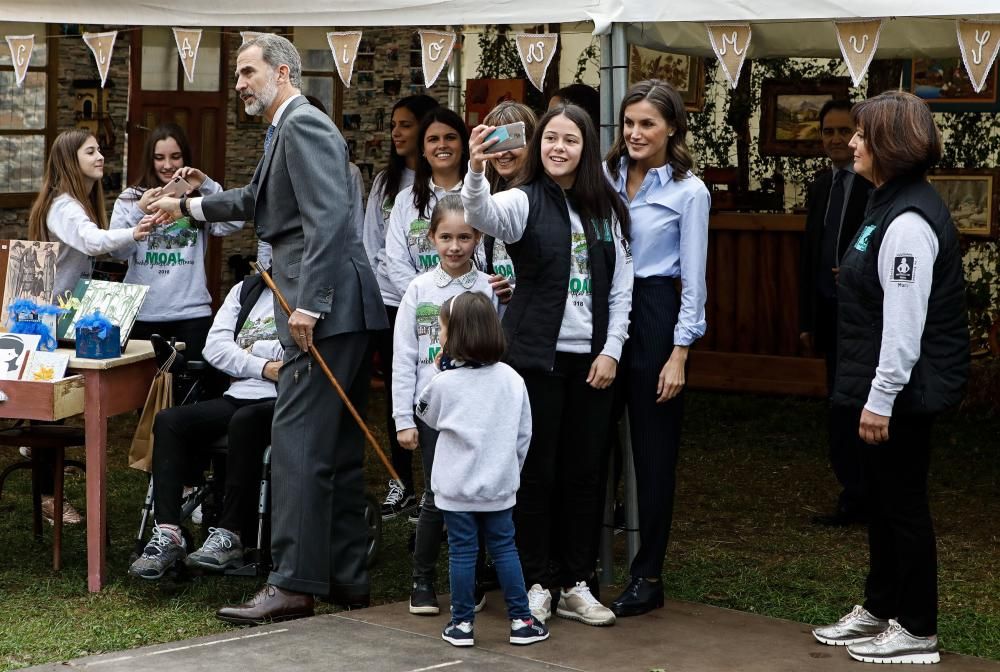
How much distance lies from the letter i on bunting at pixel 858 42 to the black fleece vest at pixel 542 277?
1.06m

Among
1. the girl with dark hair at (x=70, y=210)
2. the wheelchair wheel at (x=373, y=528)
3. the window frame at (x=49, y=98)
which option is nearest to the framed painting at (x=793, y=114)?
the window frame at (x=49, y=98)

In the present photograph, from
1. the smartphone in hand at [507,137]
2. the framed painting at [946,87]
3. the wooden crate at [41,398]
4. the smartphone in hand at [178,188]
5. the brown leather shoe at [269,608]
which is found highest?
the framed painting at [946,87]

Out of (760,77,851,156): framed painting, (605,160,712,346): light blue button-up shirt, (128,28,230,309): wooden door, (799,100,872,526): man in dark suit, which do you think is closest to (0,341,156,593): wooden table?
(605,160,712,346): light blue button-up shirt

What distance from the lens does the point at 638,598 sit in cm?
507

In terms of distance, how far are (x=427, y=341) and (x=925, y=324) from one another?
172 centimetres

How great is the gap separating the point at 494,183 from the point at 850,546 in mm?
2322

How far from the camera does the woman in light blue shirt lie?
4.92m

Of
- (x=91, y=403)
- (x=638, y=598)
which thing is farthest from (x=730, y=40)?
(x=91, y=403)

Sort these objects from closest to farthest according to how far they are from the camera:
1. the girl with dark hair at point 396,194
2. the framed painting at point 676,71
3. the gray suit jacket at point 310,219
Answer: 1. the gray suit jacket at point 310,219
2. the girl with dark hair at point 396,194
3. the framed painting at point 676,71

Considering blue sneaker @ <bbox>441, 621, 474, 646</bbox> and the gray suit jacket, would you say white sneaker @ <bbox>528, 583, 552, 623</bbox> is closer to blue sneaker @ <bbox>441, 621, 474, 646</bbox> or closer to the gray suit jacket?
blue sneaker @ <bbox>441, 621, 474, 646</bbox>

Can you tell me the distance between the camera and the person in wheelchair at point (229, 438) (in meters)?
5.40

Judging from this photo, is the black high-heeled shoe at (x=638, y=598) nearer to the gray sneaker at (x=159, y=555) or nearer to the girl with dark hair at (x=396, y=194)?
the gray sneaker at (x=159, y=555)

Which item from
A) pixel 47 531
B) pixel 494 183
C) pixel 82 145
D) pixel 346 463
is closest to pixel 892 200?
pixel 494 183

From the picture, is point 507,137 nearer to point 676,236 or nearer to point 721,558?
point 676,236
